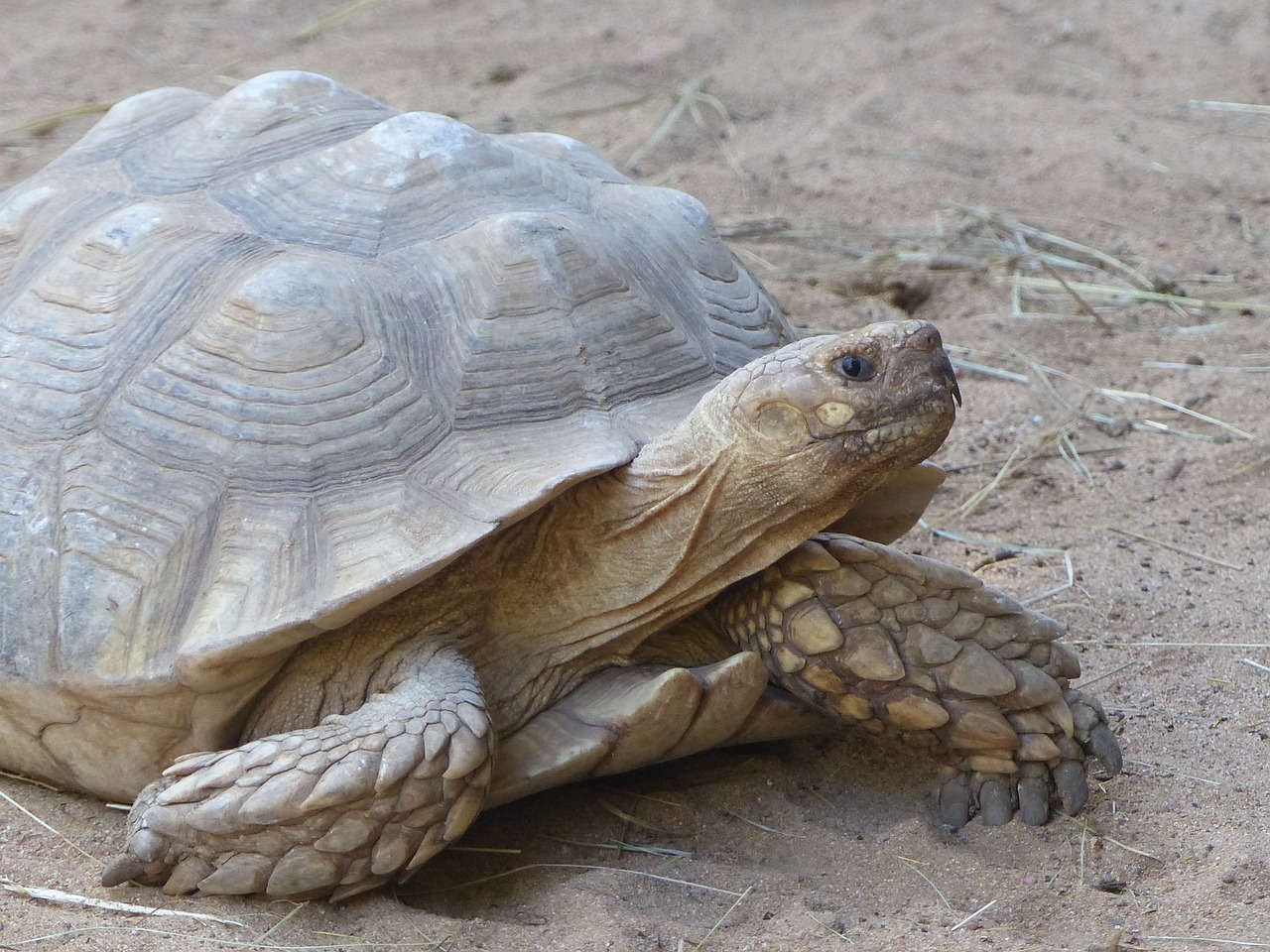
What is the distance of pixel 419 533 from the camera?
93.7 inches

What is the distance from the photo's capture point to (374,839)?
2322 mm

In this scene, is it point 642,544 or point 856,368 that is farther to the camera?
point 642,544

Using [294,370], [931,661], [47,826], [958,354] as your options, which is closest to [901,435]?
[931,661]

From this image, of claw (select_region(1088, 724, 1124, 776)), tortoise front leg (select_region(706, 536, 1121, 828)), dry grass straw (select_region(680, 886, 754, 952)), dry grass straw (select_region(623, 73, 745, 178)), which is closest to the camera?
dry grass straw (select_region(680, 886, 754, 952))

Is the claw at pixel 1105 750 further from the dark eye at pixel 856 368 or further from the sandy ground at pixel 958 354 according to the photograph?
the dark eye at pixel 856 368

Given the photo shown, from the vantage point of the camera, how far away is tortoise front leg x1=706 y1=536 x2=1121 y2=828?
8.66 feet

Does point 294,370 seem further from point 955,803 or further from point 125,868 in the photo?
point 955,803

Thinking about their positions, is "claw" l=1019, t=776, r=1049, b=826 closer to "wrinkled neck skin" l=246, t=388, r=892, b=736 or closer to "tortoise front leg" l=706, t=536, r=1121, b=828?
"tortoise front leg" l=706, t=536, r=1121, b=828

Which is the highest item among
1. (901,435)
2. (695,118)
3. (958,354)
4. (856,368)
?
(856,368)

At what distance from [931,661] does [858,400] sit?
1.78 feet

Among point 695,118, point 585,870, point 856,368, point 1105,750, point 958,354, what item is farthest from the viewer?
point 695,118

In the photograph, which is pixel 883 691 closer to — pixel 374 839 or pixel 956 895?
pixel 956 895

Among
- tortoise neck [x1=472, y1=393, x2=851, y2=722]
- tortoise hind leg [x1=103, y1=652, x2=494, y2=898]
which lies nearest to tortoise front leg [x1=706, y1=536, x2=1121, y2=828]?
tortoise neck [x1=472, y1=393, x2=851, y2=722]

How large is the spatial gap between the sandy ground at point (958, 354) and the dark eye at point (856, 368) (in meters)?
0.86
